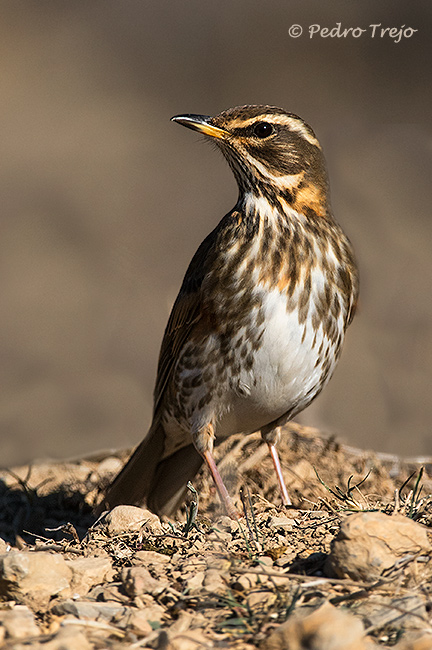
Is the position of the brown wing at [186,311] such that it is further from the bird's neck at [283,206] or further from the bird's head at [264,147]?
the bird's head at [264,147]

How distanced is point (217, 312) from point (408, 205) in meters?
7.02

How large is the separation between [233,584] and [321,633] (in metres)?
0.64

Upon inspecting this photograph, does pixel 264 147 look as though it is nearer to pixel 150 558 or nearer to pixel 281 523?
pixel 281 523

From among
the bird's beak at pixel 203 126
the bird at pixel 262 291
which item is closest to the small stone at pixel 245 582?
the bird at pixel 262 291

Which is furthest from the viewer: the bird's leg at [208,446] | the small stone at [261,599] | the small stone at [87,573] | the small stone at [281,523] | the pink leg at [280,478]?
the pink leg at [280,478]

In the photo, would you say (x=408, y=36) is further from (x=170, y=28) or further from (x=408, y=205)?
(x=170, y=28)

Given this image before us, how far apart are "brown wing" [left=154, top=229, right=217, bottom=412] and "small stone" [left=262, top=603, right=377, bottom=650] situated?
2431 mm

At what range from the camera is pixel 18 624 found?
287 centimetres

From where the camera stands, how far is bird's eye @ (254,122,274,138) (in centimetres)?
482

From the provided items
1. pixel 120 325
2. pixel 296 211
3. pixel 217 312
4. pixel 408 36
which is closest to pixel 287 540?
pixel 217 312

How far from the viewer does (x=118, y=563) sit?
3.59 meters

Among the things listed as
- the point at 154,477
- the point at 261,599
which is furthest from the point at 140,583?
the point at 154,477

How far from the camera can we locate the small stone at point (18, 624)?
2.83 metres

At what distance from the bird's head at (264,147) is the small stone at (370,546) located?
223cm
